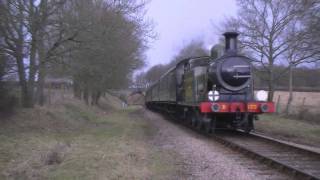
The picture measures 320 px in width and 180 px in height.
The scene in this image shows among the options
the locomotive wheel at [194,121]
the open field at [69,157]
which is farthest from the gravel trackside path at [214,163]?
the locomotive wheel at [194,121]

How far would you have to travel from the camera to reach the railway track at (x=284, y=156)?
10.5 metres

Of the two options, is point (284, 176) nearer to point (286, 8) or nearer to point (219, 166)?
point (219, 166)

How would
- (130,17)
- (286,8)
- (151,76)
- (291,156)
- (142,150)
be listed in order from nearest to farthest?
1. (291,156)
2. (142,150)
3. (130,17)
4. (286,8)
5. (151,76)

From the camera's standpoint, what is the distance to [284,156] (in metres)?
13.1

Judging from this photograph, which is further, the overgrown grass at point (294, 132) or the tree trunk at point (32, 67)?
the tree trunk at point (32, 67)

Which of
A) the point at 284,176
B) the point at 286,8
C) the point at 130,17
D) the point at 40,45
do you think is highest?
the point at 286,8

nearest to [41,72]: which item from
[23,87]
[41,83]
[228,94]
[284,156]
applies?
[23,87]

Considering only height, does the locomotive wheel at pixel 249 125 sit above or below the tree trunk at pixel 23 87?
below

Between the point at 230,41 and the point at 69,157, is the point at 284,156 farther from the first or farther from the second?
the point at 230,41

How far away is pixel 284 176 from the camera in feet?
33.6

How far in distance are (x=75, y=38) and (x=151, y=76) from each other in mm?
97099

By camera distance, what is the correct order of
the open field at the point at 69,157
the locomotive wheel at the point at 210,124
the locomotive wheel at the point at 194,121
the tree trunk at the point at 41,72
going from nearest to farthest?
the open field at the point at 69,157 → the locomotive wheel at the point at 210,124 → the tree trunk at the point at 41,72 → the locomotive wheel at the point at 194,121

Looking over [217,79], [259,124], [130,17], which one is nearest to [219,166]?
[217,79]

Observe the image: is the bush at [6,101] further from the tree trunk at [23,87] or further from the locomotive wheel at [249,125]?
the locomotive wheel at [249,125]
